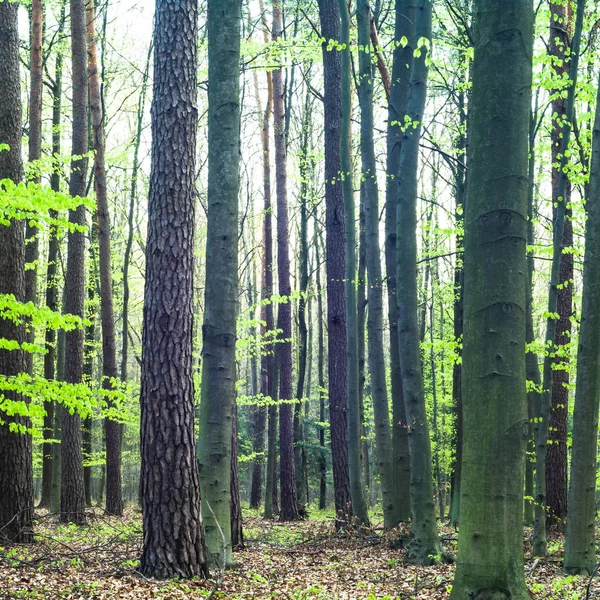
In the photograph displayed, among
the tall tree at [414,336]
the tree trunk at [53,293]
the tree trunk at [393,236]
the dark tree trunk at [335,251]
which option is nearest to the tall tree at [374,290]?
the tree trunk at [393,236]

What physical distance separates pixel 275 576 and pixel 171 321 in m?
3.03

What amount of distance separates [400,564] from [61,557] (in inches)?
153

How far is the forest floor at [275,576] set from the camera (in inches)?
211

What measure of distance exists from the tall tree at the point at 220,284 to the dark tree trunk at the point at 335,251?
557 centimetres

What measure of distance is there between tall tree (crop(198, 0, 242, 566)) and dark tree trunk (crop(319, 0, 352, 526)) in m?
5.57

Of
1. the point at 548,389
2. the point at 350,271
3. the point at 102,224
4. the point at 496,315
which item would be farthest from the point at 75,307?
the point at 496,315

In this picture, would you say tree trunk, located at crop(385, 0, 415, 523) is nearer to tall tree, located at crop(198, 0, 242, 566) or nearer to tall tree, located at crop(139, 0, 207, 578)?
tall tree, located at crop(198, 0, 242, 566)

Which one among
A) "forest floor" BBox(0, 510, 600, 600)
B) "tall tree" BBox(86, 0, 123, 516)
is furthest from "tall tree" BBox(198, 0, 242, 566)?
"tall tree" BBox(86, 0, 123, 516)

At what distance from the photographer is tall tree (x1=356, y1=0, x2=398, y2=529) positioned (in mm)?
9109

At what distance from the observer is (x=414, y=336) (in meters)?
7.23

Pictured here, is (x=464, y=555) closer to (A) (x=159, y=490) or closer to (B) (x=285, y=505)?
(A) (x=159, y=490)

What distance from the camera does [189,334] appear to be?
6.32 metres

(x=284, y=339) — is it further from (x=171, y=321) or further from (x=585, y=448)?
(x=585, y=448)

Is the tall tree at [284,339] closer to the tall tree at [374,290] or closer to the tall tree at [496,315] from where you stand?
the tall tree at [374,290]
